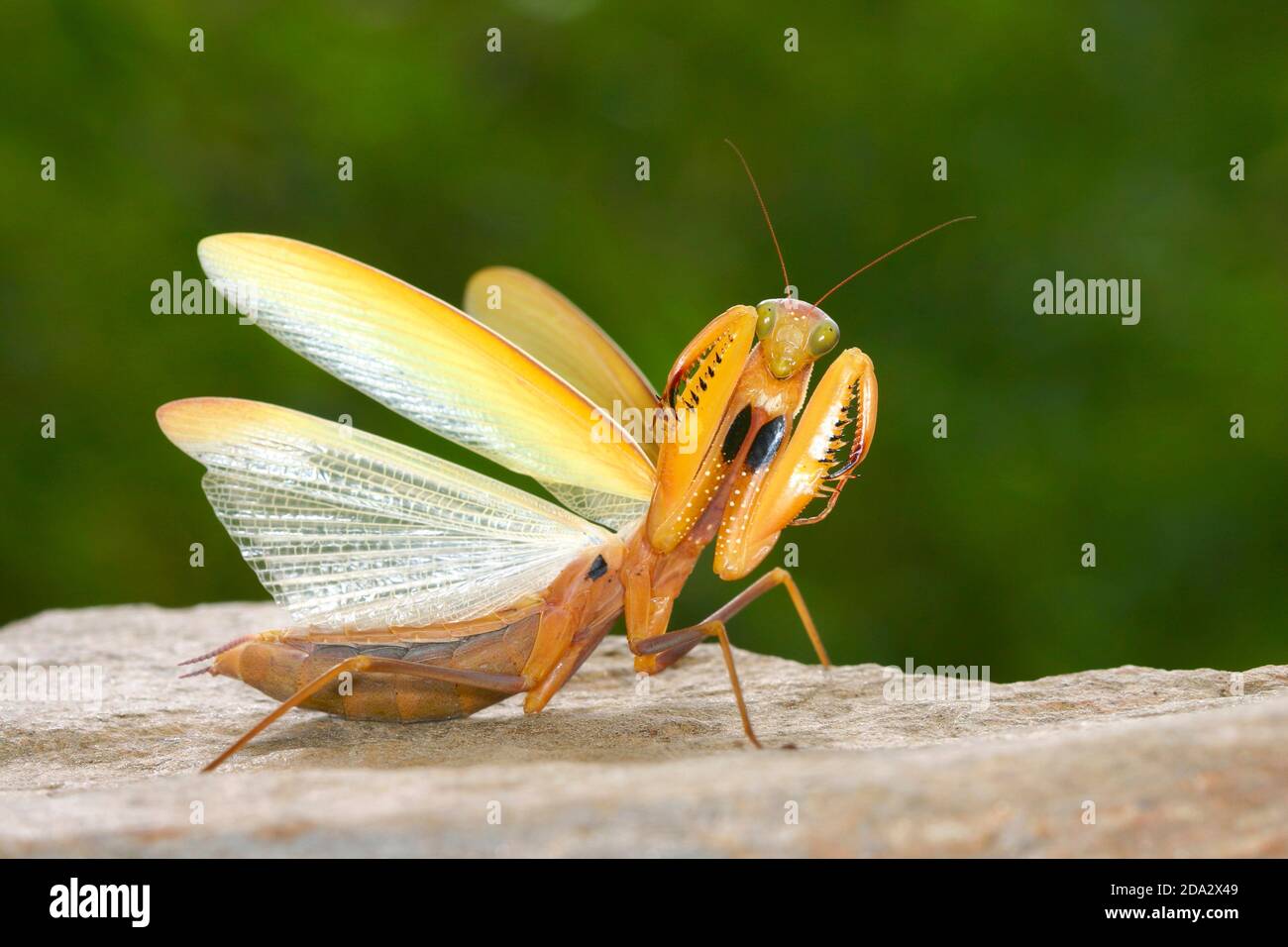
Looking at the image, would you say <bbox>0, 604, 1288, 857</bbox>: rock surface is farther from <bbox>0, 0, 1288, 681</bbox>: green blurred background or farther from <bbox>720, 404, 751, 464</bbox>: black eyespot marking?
<bbox>0, 0, 1288, 681</bbox>: green blurred background

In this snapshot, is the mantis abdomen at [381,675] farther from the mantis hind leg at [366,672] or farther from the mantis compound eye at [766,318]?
the mantis compound eye at [766,318]

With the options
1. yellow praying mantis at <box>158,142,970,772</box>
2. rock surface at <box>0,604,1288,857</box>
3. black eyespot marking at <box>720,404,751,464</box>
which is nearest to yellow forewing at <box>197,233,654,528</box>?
yellow praying mantis at <box>158,142,970,772</box>

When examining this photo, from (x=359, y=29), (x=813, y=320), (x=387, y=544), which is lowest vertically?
(x=387, y=544)

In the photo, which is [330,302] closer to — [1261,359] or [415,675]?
[415,675]

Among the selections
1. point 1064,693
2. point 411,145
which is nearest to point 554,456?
point 1064,693

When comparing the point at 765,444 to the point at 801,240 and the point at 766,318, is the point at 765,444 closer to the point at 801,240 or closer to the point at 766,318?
the point at 766,318

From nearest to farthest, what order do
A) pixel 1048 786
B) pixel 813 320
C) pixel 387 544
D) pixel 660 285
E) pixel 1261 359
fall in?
pixel 1048 786
pixel 813 320
pixel 387 544
pixel 1261 359
pixel 660 285

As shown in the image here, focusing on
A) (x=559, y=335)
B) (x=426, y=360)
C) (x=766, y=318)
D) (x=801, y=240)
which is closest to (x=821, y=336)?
(x=766, y=318)
